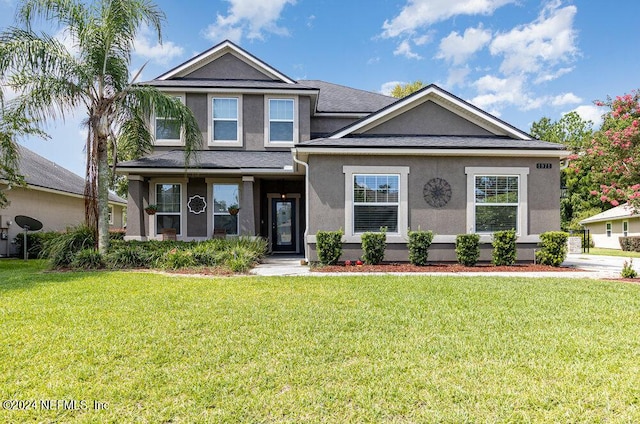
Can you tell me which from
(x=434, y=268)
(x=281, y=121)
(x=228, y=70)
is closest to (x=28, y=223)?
(x=228, y=70)

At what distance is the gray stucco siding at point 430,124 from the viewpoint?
11.4 metres

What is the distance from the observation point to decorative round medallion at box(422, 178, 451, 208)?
10.6 meters

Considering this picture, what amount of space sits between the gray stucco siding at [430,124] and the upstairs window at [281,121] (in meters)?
4.35

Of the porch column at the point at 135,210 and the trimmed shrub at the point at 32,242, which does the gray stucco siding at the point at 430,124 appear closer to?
the porch column at the point at 135,210

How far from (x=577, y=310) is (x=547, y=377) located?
2.87m

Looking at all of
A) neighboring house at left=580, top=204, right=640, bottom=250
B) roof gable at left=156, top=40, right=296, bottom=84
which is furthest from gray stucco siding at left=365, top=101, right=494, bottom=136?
neighboring house at left=580, top=204, right=640, bottom=250

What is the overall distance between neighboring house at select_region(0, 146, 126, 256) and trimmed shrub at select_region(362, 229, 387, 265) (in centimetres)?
1213

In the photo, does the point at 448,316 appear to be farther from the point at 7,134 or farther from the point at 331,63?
the point at 331,63

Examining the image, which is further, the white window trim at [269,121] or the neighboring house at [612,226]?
the neighboring house at [612,226]

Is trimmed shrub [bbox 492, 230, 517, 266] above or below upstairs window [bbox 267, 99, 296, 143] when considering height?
below

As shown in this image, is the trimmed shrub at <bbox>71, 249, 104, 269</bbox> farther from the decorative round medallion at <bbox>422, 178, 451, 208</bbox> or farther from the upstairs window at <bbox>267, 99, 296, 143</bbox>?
the decorative round medallion at <bbox>422, 178, 451, 208</bbox>

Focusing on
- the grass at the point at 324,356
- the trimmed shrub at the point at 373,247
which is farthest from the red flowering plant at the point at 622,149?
the grass at the point at 324,356

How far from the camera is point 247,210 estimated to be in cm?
1266

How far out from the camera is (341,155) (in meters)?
10.4
